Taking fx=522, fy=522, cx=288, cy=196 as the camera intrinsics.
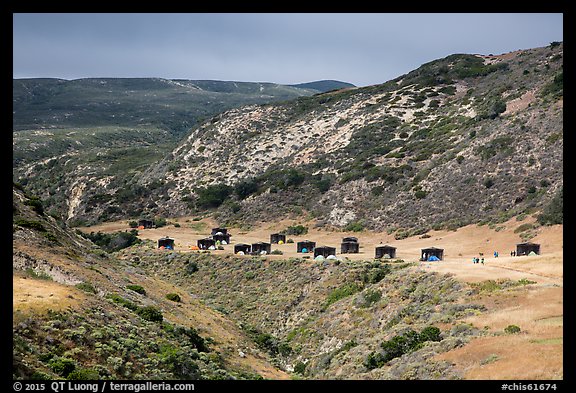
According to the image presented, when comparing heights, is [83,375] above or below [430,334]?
above

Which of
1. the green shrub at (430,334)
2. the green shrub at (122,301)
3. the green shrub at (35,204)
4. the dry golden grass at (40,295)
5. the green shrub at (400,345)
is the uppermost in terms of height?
the green shrub at (35,204)

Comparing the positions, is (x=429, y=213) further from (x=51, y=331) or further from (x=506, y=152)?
(x=51, y=331)

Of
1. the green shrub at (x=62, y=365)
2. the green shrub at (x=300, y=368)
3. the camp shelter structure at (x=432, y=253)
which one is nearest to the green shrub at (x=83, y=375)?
the green shrub at (x=62, y=365)

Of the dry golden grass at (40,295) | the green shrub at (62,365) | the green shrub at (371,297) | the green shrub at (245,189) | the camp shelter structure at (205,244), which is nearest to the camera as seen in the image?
the green shrub at (62,365)

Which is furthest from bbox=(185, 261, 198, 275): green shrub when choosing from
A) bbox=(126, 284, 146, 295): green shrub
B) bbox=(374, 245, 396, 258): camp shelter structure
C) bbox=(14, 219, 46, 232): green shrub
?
bbox=(14, 219, 46, 232): green shrub

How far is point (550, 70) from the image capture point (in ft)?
337

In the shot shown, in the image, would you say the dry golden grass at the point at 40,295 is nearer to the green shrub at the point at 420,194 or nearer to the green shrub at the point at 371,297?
the green shrub at the point at 371,297

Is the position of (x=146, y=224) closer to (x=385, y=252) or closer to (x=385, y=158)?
(x=385, y=158)

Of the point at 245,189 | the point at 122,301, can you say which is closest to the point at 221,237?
the point at 245,189

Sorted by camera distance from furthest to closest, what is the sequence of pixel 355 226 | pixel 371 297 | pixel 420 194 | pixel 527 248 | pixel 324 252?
pixel 355 226 → pixel 420 194 → pixel 324 252 → pixel 527 248 → pixel 371 297

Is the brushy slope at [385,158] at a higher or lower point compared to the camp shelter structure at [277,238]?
higher

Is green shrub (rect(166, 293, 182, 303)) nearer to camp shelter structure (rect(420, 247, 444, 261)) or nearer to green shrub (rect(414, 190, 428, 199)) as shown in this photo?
camp shelter structure (rect(420, 247, 444, 261))
